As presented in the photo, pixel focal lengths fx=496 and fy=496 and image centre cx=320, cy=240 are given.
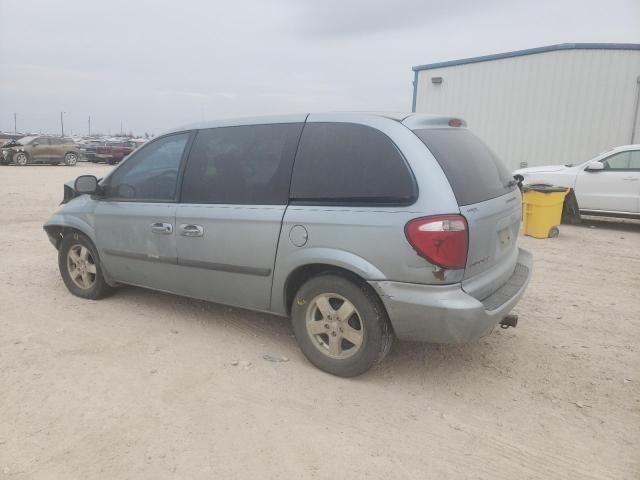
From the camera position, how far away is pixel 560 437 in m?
2.70

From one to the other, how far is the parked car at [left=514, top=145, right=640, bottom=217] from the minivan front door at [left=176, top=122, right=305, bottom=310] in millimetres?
6974

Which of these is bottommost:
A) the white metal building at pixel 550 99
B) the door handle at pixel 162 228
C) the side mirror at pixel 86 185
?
the door handle at pixel 162 228

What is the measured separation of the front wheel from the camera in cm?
2638

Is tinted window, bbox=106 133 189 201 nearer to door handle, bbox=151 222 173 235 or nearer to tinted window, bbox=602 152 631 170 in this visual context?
door handle, bbox=151 222 173 235

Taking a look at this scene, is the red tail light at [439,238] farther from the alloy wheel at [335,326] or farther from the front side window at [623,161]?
the front side window at [623,161]

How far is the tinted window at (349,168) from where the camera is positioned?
9.95ft

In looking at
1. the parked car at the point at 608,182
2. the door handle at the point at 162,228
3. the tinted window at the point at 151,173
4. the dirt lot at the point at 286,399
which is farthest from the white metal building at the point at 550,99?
the door handle at the point at 162,228

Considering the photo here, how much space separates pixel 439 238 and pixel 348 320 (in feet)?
2.74

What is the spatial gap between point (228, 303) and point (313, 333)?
82 centimetres

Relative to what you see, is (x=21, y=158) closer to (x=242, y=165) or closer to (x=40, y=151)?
(x=40, y=151)

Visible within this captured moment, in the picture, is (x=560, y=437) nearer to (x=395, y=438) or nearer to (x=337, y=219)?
(x=395, y=438)

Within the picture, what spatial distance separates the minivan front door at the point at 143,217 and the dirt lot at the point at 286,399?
457mm

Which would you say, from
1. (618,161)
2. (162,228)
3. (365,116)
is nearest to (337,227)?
(365,116)

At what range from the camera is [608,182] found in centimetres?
942
